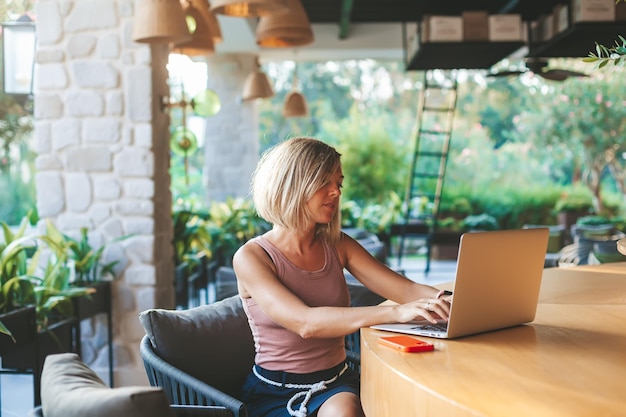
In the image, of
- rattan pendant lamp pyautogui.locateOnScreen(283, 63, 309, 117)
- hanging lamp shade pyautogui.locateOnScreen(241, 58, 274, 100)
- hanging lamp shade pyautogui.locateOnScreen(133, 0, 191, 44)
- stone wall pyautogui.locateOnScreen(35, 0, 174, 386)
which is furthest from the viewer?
rattan pendant lamp pyautogui.locateOnScreen(283, 63, 309, 117)

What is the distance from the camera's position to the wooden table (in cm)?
138

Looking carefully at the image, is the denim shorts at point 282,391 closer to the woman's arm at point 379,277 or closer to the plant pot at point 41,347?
the woman's arm at point 379,277

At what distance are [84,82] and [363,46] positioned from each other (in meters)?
5.75

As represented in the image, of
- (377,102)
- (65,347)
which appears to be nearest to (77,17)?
(65,347)

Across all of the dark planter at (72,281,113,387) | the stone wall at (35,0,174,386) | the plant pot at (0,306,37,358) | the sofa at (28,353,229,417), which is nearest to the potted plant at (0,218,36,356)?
the plant pot at (0,306,37,358)

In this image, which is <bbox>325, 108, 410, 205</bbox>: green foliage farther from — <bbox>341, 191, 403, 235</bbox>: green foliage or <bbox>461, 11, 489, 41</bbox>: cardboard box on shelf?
<bbox>461, 11, 489, 41</bbox>: cardboard box on shelf

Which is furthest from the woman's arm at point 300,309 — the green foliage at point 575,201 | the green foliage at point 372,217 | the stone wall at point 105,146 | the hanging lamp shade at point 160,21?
the green foliage at point 575,201

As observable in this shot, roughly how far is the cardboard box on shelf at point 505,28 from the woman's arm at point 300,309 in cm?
495

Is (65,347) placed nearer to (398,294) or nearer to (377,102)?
(398,294)

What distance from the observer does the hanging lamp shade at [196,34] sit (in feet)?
14.3

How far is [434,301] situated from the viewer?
1.92 metres

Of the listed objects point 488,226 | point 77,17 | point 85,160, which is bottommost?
point 488,226

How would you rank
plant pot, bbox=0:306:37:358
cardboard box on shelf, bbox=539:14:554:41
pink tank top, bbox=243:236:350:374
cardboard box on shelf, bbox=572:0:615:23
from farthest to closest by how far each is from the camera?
cardboard box on shelf, bbox=539:14:554:41 < cardboard box on shelf, bbox=572:0:615:23 < plant pot, bbox=0:306:37:358 < pink tank top, bbox=243:236:350:374

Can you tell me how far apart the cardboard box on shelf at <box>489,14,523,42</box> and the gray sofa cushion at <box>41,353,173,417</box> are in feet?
19.1
